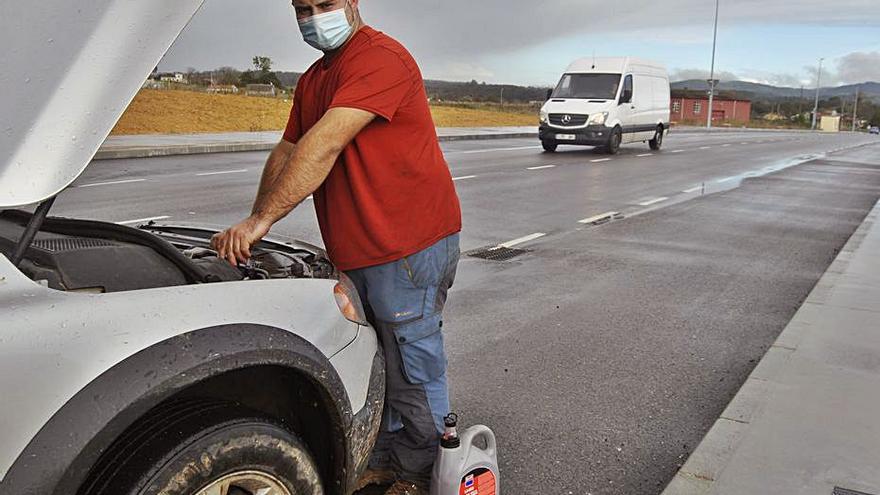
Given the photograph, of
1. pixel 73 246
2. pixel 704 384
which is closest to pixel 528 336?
pixel 704 384

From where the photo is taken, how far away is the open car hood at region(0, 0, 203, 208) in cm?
170

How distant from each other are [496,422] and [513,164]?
14.6m

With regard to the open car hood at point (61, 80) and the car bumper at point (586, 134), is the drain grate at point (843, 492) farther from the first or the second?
the car bumper at point (586, 134)

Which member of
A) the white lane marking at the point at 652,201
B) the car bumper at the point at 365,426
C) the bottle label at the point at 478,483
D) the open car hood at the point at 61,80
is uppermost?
the open car hood at the point at 61,80

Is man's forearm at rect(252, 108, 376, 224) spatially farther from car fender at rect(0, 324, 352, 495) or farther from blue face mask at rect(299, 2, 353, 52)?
car fender at rect(0, 324, 352, 495)

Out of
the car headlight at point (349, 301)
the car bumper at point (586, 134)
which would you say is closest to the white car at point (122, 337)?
the car headlight at point (349, 301)

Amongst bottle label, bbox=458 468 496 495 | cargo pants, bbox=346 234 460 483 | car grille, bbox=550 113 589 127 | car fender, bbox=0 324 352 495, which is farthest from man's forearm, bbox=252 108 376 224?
car grille, bbox=550 113 589 127

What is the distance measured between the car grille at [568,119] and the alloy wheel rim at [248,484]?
2062cm

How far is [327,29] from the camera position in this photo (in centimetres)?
271

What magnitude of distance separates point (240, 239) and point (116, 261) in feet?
1.41

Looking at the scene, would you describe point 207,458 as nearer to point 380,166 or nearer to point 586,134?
point 380,166

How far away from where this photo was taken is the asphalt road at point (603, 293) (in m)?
3.97

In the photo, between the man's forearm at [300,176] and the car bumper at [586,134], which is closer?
the man's forearm at [300,176]

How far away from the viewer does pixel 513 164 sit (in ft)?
60.3
